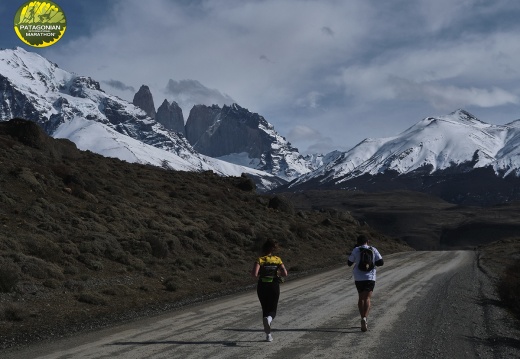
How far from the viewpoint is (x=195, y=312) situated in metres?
16.1

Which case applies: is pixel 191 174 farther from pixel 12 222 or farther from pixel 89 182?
pixel 12 222

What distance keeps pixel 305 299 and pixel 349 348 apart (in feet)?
25.8

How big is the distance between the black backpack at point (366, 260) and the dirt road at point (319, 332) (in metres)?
1.50

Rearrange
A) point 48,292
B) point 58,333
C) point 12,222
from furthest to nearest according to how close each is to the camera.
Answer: point 12,222 < point 48,292 < point 58,333

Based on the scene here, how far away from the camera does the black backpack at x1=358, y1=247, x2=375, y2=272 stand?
43.5 ft

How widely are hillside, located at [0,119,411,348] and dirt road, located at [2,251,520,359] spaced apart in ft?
6.39

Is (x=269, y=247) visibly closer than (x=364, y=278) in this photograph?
Yes

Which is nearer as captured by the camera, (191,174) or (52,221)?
(52,221)

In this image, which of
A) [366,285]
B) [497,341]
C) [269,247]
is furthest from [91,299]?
[497,341]

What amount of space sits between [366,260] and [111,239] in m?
16.7

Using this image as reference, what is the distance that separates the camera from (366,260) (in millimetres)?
13281

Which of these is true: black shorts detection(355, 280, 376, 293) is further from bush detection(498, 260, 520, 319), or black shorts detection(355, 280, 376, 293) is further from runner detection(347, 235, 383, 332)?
bush detection(498, 260, 520, 319)

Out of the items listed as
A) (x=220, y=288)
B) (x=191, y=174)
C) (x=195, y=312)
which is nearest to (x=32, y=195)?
(x=220, y=288)

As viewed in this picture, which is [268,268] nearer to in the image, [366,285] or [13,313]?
[366,285]
